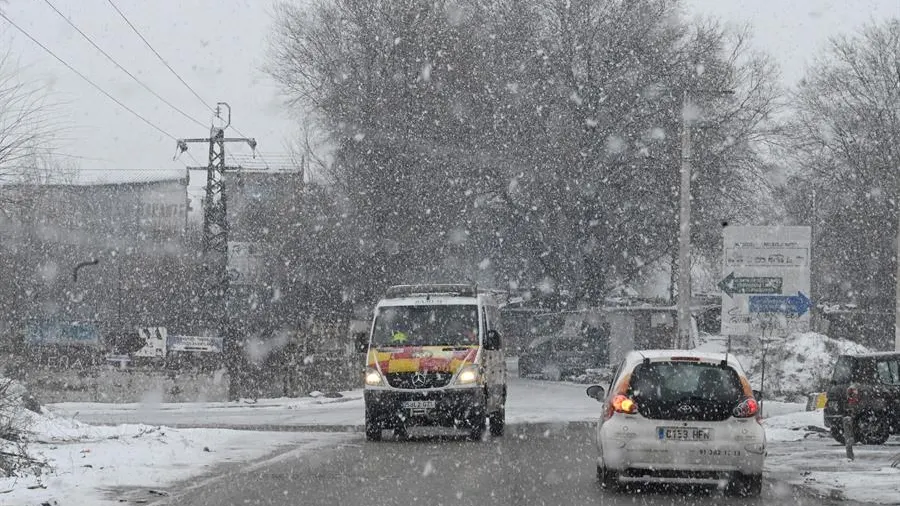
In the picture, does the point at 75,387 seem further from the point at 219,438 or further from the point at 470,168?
the point at 219,438

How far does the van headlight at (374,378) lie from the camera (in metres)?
19.2

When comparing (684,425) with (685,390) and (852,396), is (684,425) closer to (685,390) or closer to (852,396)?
(685,390)

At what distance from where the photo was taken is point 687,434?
12.1 meters

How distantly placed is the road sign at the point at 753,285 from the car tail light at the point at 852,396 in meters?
5.18

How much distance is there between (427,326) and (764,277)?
25.7 feet

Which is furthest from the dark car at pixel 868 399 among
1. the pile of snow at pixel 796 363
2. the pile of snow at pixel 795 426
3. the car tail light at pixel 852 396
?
the pile of snow at pixel 796 363

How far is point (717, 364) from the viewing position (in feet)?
41.3

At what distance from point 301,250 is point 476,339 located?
90.3ft

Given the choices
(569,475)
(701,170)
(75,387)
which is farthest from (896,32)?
(569,475)

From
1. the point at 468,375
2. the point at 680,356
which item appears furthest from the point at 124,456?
the point at 680,356

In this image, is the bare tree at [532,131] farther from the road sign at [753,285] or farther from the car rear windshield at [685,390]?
the car rear windshield at [685,390]

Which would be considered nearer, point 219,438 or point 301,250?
point 219,438

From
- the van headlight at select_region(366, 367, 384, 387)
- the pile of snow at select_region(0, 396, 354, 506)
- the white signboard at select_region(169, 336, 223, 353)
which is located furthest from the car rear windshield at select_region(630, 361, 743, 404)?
the white signboard at select_region(169, 336, 223, 353)

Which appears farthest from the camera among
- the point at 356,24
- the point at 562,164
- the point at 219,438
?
the point at 356,24
